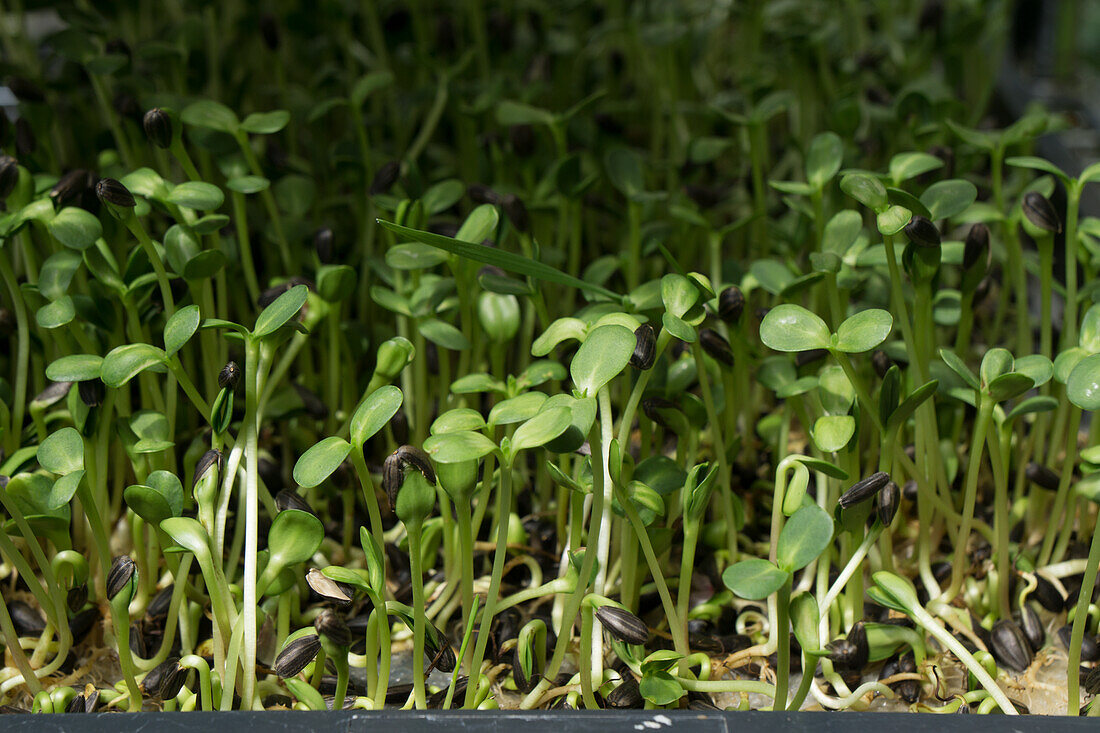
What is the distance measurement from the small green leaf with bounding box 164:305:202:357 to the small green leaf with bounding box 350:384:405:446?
5.1 inches

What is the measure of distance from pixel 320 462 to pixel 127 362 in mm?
163

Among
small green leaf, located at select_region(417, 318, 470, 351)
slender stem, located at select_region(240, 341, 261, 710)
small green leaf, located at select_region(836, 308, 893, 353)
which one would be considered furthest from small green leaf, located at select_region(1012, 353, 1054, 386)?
slender stem, located at select_region(240, 341, 261, 710)

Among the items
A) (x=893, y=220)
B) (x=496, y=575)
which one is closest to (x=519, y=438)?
(x=496, y=575)

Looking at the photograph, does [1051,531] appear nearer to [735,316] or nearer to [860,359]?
[860,359]

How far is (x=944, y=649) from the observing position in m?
0.73

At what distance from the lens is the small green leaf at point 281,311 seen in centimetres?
61

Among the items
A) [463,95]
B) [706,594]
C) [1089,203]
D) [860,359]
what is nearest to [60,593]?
[706,594]

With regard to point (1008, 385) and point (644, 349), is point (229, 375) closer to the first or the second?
point (644, 349)

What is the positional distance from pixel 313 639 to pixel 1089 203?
118 cm

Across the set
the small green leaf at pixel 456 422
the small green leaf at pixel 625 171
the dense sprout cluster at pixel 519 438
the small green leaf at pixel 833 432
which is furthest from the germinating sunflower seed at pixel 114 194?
the small green leaf at pixel 833 432

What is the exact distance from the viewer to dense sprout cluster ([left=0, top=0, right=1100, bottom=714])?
624mm

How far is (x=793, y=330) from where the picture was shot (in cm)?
63

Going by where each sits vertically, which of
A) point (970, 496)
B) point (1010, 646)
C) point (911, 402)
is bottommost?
point (1010, 646)

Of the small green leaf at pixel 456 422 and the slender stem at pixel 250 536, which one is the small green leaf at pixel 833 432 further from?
the slender stem at pixel 250 536
